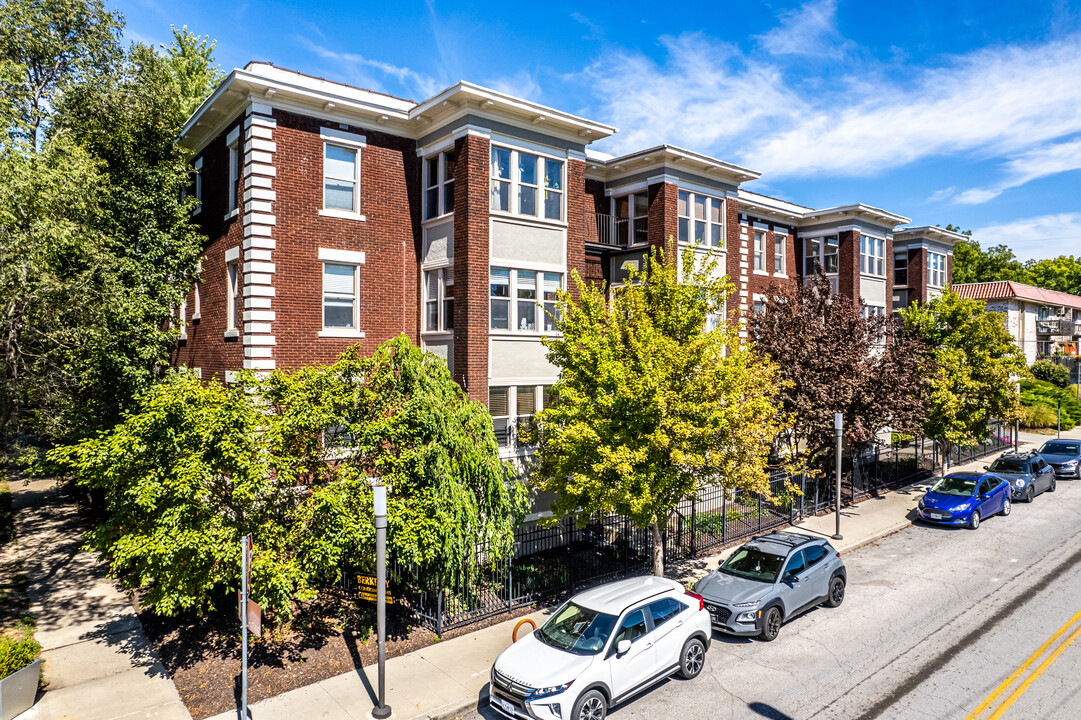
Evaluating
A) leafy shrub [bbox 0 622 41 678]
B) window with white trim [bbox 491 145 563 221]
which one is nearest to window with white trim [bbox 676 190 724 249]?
window with white trim [bbox 491 145 563 221]

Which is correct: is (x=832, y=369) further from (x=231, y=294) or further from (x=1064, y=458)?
(x=231, y=294)

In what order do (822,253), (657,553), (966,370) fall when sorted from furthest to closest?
(822,253)
(966,370)
(657,553)

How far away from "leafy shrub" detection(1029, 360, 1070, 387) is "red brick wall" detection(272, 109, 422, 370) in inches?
2179

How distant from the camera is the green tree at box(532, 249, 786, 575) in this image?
1356cm

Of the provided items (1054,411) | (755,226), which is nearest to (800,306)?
(755,226)

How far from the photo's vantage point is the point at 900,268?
38.4m

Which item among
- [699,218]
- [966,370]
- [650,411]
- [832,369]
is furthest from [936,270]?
[650,411]

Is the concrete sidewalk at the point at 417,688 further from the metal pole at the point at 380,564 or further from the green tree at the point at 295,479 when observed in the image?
the green tree at the point at 295,479

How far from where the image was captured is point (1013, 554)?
60.6ft

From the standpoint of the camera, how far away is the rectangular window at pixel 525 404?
18891mm

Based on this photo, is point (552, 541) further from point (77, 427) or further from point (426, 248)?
point (77, 427)

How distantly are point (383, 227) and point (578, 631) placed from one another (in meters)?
13.1

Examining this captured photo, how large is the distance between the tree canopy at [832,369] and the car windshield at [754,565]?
24.8ft

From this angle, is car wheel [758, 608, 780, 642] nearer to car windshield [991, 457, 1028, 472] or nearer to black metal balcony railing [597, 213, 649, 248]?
black metal balcony railing [597, 213, 649, 248]
